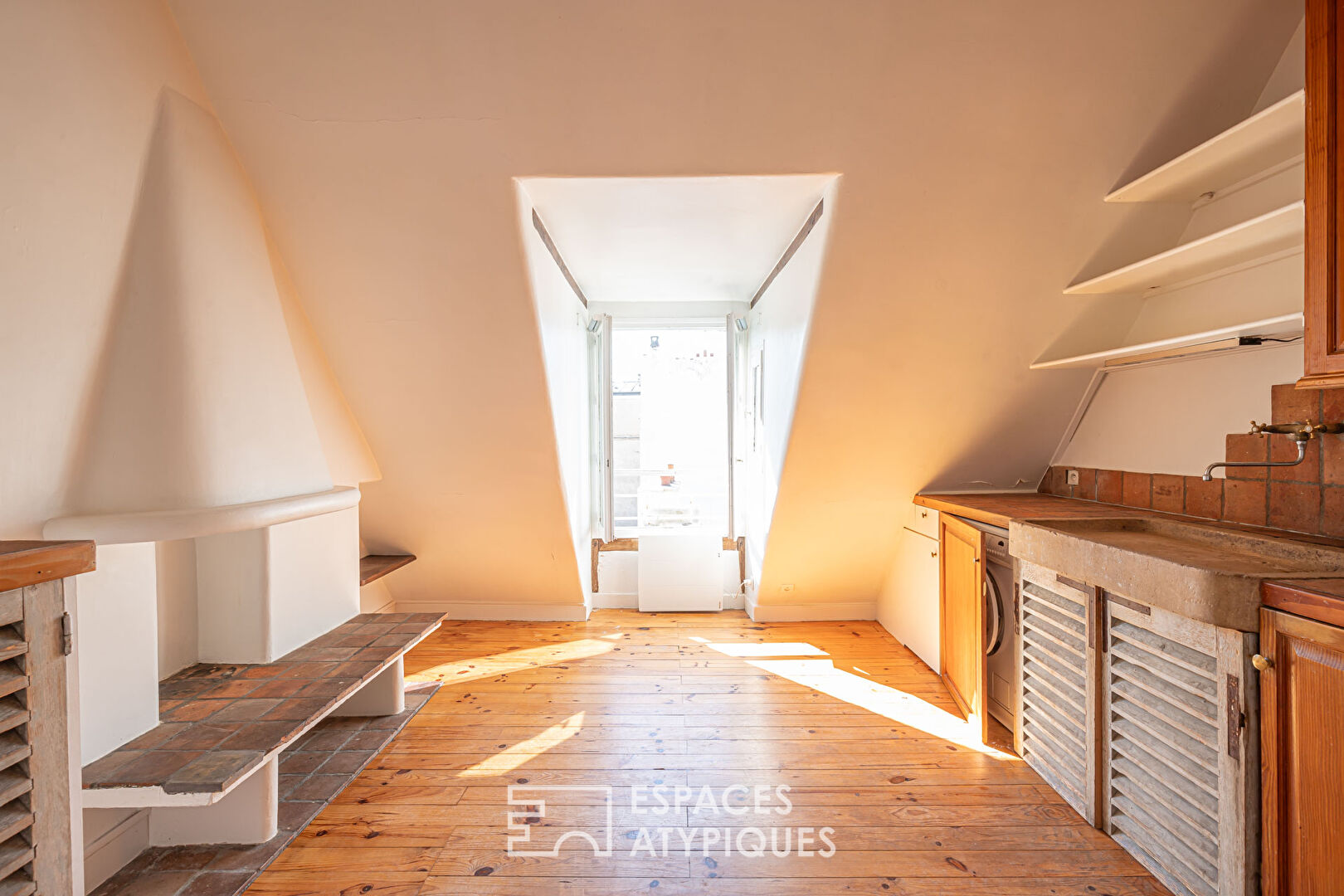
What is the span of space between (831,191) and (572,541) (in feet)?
8.20

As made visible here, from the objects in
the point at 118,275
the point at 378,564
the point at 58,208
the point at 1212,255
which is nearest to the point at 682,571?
the point at 378,564

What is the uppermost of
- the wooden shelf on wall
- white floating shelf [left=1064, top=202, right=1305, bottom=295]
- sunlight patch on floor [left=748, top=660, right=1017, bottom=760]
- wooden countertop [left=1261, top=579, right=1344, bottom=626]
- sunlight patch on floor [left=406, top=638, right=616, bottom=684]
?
white floating shelf [left=1064, top=202, right=1305, bottom=295]

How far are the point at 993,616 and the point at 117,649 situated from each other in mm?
3148

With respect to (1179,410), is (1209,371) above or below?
above

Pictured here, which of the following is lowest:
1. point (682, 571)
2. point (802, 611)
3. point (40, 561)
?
point (802, 611)

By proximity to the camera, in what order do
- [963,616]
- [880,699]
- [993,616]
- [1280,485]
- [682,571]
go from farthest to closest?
[682,571] → [880,699] → [963,616] → [993,616] → [1280,485]

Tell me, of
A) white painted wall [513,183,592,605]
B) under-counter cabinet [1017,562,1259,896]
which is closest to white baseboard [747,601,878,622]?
white painted wall [513,183,592,605]

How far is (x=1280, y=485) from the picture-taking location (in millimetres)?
2098

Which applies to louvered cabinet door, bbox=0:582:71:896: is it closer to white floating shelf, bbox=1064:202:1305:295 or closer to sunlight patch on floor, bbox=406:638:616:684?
sunlight patch on floor, bbox=406:638:616:684

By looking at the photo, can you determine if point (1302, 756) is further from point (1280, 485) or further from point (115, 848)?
point (115, 848)

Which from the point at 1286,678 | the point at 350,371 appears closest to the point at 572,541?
the point at 350,371

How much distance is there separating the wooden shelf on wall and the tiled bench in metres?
0.66

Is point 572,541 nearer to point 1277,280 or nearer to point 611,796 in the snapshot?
point 611,796

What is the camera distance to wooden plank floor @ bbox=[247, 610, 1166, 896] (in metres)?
1.82
